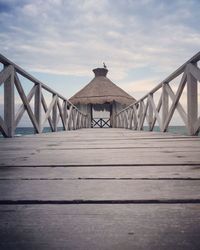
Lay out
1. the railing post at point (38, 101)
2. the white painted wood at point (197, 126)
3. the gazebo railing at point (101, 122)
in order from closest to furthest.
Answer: the white painted wood at point (197, 126) → the railing post at point (38, 101) → the gazebo railing at point (101, 122)

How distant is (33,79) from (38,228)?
416cm

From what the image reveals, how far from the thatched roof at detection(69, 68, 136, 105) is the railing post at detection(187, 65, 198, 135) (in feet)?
57.4

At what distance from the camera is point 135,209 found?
749 mm

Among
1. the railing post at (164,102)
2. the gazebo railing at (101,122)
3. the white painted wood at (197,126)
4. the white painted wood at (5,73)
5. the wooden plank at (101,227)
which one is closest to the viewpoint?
the wooden plank at (101,227)

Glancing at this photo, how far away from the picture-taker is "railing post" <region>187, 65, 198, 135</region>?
3526 millimetres

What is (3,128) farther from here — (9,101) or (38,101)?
(38,101)

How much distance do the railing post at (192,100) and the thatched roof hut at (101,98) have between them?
17502 mm

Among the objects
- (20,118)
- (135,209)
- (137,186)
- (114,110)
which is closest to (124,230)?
(135,209)

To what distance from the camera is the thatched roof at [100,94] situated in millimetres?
21297

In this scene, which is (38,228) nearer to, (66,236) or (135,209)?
(66,236)

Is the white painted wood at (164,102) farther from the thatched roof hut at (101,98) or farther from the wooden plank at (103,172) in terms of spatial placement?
the thatched roof hut at (101,98)

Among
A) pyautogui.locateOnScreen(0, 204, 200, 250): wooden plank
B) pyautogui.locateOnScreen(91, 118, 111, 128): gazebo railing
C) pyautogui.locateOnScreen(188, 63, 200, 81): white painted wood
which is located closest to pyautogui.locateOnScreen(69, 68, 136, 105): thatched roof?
pyautogui.locateOnScreen(91, 118, 111, 128): gazebo railing

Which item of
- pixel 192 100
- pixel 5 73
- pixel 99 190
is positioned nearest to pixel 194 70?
pixel 192 100

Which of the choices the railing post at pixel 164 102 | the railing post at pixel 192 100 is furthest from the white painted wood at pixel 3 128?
the railing post at pixel 164 102
